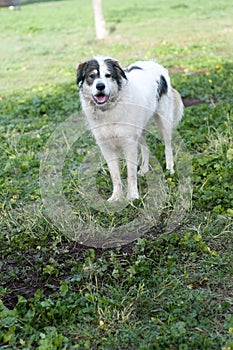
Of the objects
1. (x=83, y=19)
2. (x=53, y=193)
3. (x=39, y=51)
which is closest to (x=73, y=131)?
(x=53, y=193)

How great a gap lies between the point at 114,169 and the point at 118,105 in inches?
27.0

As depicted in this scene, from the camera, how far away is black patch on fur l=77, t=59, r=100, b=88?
497 cm

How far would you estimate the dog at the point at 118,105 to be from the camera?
16.3 ft

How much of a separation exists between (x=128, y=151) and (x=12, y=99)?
5167 millimetres

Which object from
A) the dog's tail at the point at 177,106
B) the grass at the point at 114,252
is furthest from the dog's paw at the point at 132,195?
the dog's tail at the point at 177,106

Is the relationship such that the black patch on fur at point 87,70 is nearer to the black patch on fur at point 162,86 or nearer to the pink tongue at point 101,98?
the pink tongue at point 101,98

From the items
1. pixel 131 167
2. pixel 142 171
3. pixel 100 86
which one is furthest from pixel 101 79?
pixel 142 171

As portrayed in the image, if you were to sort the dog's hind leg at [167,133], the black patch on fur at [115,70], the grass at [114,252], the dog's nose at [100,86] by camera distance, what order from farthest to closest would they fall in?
the dog's hind leg at [167,133], the black patch on fur at [115,70], the dog's nose at [100,86], the grass at [114,252]

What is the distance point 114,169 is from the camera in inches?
215

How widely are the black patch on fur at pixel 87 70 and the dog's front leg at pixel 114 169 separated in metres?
0.70

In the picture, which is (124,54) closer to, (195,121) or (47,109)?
(47,109)

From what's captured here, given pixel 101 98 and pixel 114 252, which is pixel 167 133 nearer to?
pixel 101 98

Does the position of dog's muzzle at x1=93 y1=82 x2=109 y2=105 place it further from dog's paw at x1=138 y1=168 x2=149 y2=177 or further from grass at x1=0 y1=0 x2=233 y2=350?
dog's paw at x1=138 y1=168 x2=149 y2=177

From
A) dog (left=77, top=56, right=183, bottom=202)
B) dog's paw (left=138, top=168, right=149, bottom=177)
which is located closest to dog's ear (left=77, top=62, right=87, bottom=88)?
dog (left=77, top=56, right=183, bottom=202)
